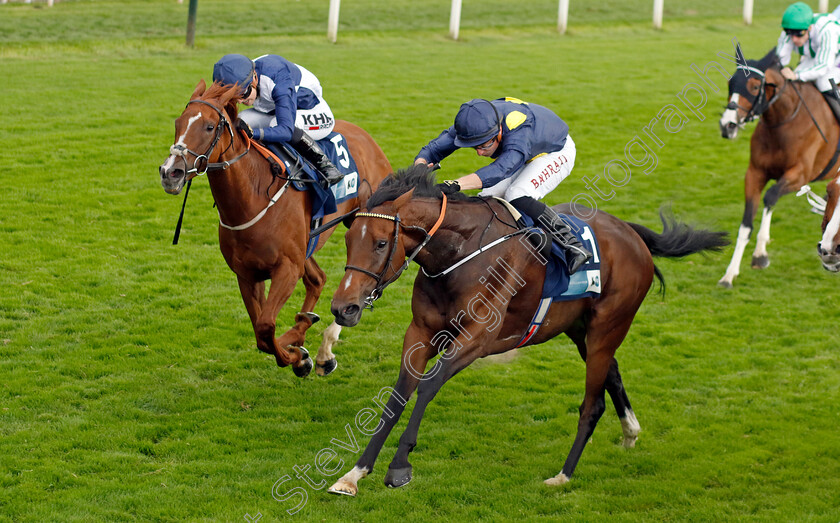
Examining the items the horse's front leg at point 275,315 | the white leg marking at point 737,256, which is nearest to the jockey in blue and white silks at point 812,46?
the white leg marking at point 737,256

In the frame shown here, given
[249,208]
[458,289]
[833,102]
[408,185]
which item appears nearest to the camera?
[408,185]

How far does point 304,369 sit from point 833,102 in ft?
21.2

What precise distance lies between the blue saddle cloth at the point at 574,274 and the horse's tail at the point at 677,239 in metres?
0.63

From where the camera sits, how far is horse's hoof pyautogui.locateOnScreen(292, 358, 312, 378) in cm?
657

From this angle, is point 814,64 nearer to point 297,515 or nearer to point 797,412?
point 797,412

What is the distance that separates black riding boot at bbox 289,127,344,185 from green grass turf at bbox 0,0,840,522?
151 cm

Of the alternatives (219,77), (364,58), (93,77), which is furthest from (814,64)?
(93,77)

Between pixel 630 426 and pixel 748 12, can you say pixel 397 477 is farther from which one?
pixel 748 12

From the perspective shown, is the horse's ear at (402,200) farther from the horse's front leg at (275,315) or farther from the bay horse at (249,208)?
the horse's front leg at (275,315)

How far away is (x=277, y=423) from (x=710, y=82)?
537 inches

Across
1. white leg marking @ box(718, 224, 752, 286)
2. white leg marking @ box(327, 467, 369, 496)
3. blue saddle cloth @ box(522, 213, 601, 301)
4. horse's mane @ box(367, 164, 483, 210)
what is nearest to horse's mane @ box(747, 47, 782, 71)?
white leg marking @ box(718, 224, 752, 286)

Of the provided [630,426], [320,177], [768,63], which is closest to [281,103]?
[320,177]

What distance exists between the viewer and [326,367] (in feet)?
22.5

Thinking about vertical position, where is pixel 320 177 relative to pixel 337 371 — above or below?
above
